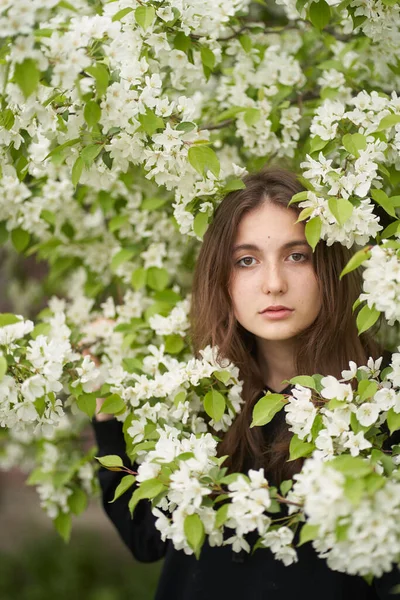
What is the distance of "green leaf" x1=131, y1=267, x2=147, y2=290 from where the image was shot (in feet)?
8.71

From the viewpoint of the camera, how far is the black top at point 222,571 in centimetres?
208

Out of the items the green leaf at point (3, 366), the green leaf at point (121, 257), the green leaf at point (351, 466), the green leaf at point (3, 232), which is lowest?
the green leaf at point (351, 466)

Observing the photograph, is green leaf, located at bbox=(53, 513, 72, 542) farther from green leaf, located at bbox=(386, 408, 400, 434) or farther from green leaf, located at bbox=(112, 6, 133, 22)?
green leaf, located at bbox=(112, 6, 133, 22)

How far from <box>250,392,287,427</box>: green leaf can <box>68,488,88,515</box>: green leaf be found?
3.45 feet

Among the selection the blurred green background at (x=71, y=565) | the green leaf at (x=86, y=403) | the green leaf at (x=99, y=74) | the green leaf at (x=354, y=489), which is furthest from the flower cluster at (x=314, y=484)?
the blurred green background at (x=71, y=565)

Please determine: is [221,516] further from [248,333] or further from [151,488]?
[248,333]

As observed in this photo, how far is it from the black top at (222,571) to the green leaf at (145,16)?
4.04 feet

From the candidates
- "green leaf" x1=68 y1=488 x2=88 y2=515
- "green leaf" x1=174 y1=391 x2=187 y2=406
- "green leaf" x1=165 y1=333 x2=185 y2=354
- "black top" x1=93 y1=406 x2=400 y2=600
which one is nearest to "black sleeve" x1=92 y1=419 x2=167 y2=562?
"black top" x1=93 y1=406 x2=400 y2=600

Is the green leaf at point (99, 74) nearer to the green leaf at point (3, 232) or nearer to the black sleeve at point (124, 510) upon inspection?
the green leaf at point (3, 232)

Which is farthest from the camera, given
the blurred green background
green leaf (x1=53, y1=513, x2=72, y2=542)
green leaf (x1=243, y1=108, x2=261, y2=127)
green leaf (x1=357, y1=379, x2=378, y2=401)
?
the blurred green background

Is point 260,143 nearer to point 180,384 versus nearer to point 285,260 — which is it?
point 285,260

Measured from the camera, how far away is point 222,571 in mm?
2201

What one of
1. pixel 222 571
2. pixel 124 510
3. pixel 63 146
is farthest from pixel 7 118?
pixel 222 571

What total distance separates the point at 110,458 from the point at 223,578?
0.60m
